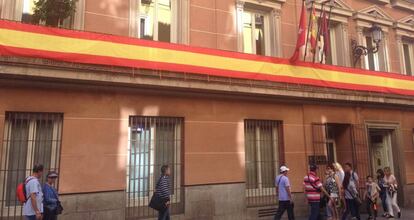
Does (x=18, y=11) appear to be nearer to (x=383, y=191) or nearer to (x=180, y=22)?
(x=180, y=22)

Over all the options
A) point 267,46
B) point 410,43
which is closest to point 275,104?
point 267,46

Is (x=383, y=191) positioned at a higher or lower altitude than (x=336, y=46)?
lower

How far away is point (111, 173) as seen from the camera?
8758mm

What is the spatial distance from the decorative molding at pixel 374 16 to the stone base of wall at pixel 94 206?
36.8 ft

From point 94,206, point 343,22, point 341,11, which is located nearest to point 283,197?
point 94,206

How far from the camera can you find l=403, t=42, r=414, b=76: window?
15.9 meters

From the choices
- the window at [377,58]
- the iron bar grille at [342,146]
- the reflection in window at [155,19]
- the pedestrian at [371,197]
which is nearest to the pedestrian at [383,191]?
the pedestrian at [371,197]

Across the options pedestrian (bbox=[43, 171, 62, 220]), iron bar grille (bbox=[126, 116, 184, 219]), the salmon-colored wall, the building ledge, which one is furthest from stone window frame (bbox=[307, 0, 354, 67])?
pedestrian (bbox=[43, 171, 62, 220])

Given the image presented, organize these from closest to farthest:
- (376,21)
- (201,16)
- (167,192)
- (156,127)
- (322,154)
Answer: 1. (167,192)
2. (156,127)
3. (201,16)
4. (322,154)
5. (376,21)

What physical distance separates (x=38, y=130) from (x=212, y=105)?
4460mm

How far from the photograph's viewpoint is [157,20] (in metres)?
10.7

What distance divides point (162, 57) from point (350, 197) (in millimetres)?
6615

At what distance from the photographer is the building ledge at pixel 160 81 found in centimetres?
782

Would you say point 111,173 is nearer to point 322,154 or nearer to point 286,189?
point 286,189
